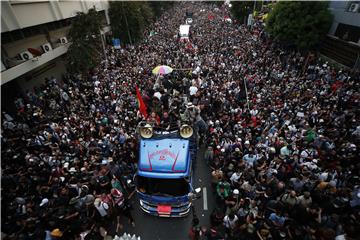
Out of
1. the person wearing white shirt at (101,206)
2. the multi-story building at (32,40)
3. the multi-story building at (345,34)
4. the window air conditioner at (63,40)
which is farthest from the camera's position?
the window air conditioner at (63,40)

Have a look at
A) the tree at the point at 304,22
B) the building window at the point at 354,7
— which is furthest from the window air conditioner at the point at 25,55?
the building window at the point at 354,7

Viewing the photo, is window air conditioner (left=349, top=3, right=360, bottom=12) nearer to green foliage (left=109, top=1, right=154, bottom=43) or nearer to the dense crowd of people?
the dense crowd of people

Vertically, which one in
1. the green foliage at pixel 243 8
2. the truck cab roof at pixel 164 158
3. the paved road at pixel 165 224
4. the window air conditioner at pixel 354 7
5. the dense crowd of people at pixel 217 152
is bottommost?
the paved road at pixel 165 224

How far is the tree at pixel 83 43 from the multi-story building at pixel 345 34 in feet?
66.9

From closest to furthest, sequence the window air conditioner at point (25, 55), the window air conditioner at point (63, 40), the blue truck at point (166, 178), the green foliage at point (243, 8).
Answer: the blue truck at point (166, 178) < the window air conditioner at point (25, 55) < the window air conditioner at point (63, 40) < the green foliage at point (243, 8)

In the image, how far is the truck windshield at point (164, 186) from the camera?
22.9 feet

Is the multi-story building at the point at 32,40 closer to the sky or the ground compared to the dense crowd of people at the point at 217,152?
closer to the sky

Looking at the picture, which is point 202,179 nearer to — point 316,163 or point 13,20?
point 316,163

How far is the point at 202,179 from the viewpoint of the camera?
9250 millimetres

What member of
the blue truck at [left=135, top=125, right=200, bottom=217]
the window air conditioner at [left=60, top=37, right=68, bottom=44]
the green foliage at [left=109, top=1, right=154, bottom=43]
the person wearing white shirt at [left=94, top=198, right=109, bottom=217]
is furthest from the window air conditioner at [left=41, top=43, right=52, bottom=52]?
the person wearing white shirt at [left=94, top=198, right=109, bottom=217]

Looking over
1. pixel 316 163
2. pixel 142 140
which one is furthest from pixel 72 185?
pixel 316 163

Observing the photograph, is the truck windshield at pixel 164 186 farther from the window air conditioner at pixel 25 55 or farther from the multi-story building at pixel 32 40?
the window air conditioner at pixel 25 55

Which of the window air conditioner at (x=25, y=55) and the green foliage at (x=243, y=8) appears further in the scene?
the green foliage at (x=243, y=8)

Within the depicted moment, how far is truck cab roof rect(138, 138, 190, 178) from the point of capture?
23.1ft
